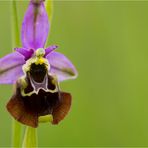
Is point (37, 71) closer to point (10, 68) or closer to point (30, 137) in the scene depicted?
point (10, 68)

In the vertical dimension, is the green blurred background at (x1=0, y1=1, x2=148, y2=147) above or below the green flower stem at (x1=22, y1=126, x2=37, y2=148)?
above

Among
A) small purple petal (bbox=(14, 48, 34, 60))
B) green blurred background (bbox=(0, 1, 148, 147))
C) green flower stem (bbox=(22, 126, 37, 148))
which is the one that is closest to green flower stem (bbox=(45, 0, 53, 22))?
small purple petal (bbox=(14, 48, 34, 60))

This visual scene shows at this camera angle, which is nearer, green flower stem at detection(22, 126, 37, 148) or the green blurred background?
green flower stem at detection(22, 126, 37, 148)

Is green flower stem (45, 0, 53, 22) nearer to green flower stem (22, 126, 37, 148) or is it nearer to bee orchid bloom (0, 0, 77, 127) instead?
bee orchid bloom (0, 0, 77, 127)

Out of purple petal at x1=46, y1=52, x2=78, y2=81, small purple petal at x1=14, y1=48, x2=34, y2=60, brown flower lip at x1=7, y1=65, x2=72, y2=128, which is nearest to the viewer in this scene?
brown flower lip at x1=7, y1=65, x2=72, y2=128

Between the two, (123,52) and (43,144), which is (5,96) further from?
(123,52)

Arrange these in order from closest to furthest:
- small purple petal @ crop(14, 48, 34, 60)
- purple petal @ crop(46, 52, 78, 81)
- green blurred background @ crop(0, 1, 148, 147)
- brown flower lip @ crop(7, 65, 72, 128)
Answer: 1. brown flower lip @ crop(7, 65, 72, 128)
2. small purple petal @ crop(14, 48, 34, 60)
3. purple petal @ crop(46, 52, 78, 81)
4. green blurred background @ crop(0, 1, 148, 147)

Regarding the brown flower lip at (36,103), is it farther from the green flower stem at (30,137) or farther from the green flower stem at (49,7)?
the green flower stem at (49,7)
